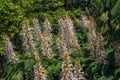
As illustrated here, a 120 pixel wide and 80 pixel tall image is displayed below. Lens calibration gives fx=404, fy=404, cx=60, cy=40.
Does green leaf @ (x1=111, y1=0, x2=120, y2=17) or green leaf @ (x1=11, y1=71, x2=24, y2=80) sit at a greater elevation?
green leaf @ (x1=111, y1=0, x2=120, y2=17)

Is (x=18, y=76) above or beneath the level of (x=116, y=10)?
beneath

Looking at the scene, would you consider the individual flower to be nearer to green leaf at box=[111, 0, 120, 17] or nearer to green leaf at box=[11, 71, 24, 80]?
green leaf at box=[11, 71, 24, 80]

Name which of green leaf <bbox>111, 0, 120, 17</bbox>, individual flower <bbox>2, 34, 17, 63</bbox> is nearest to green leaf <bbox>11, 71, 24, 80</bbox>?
individual flower <bbox>2, 34, 17, 63</bbox>

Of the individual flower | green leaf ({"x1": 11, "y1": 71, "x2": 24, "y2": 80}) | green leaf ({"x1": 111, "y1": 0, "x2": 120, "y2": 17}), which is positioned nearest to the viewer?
green leaf ({"x1": 111, "y1": 0, "x2": 120, "y2": 17})

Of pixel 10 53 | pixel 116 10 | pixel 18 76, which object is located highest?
pixel 116 10

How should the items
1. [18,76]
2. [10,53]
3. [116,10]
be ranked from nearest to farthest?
[116,10] < [18,76] < [10,53]

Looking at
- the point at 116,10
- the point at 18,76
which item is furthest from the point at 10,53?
the point at 116,10

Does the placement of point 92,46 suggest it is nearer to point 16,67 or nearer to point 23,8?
point 16,67

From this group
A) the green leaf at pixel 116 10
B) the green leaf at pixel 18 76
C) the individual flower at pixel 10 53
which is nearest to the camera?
the green leaf at pixel 116 10

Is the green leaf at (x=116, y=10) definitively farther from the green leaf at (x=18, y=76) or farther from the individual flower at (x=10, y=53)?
the individual flower at (x=10, y=53)

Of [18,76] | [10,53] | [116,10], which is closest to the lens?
[116,10]

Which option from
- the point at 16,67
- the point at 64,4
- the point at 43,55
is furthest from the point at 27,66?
the point at 64,4

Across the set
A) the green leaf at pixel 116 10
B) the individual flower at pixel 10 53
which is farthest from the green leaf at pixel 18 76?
the green leaf at pixel 116 10

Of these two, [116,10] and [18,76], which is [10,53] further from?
[116,10]
